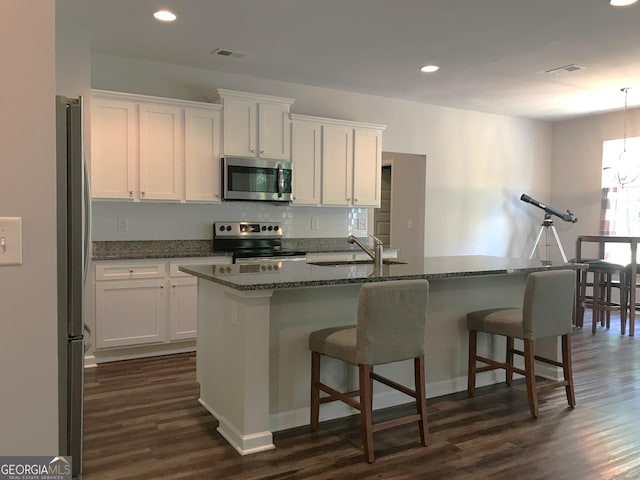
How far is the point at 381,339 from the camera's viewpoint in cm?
261

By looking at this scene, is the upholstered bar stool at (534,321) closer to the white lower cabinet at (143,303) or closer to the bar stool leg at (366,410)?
the bar stool leg at (366,410)

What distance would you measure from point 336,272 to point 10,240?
6.31 feet

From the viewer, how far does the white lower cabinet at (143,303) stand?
4266 millimetres

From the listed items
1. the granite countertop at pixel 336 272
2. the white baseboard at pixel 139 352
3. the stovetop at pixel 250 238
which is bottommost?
the white baseboard at pixel 139 352

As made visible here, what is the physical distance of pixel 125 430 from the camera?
9.65ft

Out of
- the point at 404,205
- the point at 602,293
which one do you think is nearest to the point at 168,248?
the point at 404,205

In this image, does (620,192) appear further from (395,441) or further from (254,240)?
(395,441)

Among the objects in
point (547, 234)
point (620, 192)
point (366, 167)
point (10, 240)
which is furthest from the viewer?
point (547, 234)

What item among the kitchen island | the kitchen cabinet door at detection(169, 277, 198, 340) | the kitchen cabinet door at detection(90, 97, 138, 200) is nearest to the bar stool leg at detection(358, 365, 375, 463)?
Result: the kitchen island

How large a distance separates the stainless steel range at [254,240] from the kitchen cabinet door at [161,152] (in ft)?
2.10

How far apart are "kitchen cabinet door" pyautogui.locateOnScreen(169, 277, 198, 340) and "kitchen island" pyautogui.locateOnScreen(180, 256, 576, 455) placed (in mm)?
1368

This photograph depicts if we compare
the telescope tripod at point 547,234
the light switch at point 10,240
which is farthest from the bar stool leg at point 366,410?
the telescope tripod at point 547,234

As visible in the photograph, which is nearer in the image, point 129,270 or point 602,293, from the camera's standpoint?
point 129,270

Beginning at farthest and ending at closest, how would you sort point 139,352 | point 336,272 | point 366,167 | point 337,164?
point 366,167 < point 337,164 < point 139,352 < point 336,272
